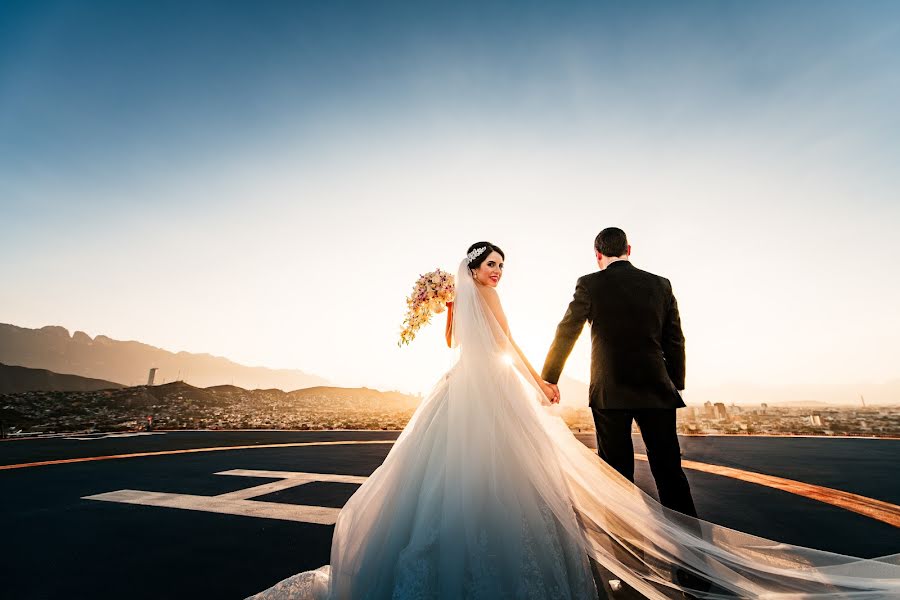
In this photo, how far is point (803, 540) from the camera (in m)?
2.87

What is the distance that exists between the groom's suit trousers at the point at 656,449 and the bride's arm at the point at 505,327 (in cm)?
37

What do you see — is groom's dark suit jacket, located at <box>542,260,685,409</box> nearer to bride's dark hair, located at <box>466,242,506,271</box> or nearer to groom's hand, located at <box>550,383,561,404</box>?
groom's hand, located at <box>550,383,561,404</box>

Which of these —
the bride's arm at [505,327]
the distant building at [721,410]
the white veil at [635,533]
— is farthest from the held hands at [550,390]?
the distant building at [721,410]

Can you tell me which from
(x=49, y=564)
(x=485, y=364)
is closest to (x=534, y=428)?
(x=485, y=364)

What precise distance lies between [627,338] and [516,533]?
1.38 m

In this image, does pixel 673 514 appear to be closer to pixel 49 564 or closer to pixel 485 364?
pixel 485 364

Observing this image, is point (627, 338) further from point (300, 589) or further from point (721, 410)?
point (721, 410)

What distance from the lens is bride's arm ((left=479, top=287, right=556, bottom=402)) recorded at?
268cm

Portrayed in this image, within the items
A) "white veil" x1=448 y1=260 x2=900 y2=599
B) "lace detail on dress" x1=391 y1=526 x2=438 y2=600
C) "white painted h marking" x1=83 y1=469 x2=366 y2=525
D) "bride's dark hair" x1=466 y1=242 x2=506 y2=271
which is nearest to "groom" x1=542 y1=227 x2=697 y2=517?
"white veil" x1=448 y1=260 x2=900 y2=599

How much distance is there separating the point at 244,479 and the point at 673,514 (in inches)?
228

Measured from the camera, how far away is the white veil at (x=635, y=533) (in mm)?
1938

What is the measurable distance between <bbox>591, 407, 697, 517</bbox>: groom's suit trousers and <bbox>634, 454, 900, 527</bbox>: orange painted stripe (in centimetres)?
266

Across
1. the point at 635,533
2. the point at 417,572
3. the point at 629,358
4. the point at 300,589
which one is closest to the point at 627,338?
the point at 629,358

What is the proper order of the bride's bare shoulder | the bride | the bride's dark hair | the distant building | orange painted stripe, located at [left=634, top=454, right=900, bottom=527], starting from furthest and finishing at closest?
1. the distant building
2. orange painted stripe, located at [left=634, top=454, right=900, bottom=527]
3. the bride's dark hair
4. the bride's bare shoulder
5. the bride
